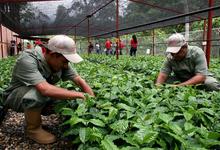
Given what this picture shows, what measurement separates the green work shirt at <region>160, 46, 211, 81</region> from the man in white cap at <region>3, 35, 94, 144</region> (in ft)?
5.25

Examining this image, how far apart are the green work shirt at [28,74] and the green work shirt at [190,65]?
161cm

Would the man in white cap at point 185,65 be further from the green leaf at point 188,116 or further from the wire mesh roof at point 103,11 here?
the wire mesh roof at point 103,11

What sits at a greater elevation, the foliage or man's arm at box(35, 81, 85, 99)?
man's arm at box(35, 81, 85, 99)

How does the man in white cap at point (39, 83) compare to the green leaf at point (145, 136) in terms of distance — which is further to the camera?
the man in white cap at point (39, 83)

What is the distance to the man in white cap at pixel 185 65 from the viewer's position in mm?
3957

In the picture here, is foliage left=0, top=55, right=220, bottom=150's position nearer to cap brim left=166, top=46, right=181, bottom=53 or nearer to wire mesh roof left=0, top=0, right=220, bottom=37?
cap brim left=166, top=46, right=181, bottom=53

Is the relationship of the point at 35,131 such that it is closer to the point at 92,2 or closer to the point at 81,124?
the point at 81,124

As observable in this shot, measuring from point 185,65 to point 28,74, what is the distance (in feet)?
7.33

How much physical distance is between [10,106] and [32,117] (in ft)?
1.23

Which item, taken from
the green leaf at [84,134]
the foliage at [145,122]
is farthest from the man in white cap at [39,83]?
the green leaf at [84,134]

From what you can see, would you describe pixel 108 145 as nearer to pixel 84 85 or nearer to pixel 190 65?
pixel 84 85

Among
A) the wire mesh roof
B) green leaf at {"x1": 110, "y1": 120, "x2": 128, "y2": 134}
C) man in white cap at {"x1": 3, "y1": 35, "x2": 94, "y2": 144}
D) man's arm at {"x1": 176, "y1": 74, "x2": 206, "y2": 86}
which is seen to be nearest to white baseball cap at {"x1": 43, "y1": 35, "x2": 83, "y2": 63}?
man in white cap at {"x1": 3, "y1": 35, "x2": 94, "y2": 144}

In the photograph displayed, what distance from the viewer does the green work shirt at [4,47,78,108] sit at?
2.83 meters

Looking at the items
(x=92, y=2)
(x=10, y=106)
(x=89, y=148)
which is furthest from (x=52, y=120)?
(x=92, y=2)
